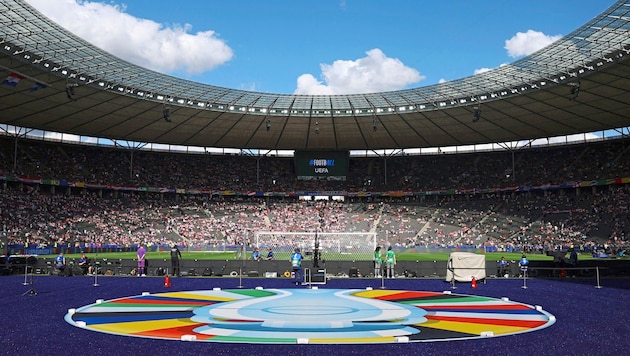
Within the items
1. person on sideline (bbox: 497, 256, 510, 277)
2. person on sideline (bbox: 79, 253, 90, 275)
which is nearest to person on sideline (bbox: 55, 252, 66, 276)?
person on sideline (bbox: 79, 253, 90, 275)

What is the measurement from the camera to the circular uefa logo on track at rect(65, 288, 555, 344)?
1166 cm

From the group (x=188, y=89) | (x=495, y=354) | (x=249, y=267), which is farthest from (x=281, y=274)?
(x=188, y=89)

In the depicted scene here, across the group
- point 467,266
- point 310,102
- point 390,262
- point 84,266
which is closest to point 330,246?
point 390,262

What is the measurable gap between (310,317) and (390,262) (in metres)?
13.9

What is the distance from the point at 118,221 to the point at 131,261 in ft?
101

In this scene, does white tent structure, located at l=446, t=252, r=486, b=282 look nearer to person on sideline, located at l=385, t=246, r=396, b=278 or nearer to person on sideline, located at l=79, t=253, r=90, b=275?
person on sideline, located at l=385, t=246, r=396, b=278

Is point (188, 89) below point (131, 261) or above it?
above

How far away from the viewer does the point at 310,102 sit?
52562mm

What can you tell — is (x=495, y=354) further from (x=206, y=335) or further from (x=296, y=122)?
(x=296, y=122)

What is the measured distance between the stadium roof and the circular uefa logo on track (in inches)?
894

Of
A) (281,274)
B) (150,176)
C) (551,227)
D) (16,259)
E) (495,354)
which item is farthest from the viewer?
(150,176)

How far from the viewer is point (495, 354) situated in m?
9.56

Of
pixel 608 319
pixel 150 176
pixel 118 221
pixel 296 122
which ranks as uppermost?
pixel 296 122

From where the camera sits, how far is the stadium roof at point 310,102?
119 ft
